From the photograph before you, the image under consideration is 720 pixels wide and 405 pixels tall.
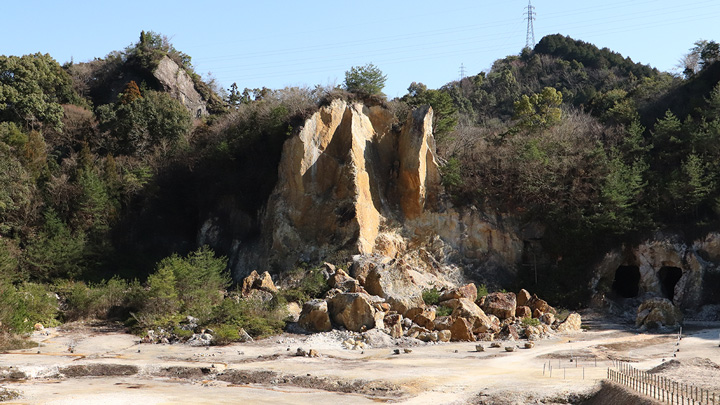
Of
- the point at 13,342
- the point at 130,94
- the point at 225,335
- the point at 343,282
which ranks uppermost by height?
the point at 130,94

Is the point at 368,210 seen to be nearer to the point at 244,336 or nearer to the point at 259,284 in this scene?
the point at 259,284

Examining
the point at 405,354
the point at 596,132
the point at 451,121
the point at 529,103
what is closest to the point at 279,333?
the point at 405,354

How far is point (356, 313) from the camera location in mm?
24328

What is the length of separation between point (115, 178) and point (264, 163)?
330 inches

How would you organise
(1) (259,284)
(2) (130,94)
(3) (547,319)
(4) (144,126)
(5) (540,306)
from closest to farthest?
(3) (547,319) → (5) (540,306) → (1) (259,284) → (4) (144,126) → (2) (130,94)

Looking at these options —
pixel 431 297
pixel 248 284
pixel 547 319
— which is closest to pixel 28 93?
pixel 248 284

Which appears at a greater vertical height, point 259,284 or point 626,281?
point 626,281

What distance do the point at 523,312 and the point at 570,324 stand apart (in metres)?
1.79

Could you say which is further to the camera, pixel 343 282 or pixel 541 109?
pixel 541 109

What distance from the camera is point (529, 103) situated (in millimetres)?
50781

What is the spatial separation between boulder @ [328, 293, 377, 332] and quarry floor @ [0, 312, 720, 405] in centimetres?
97

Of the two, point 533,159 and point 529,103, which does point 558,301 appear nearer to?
point 533,159

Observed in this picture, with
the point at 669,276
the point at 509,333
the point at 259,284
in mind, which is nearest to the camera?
the point at 509,333

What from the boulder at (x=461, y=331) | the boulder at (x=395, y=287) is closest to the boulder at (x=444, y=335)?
the boulder at (x=461, y=331)
